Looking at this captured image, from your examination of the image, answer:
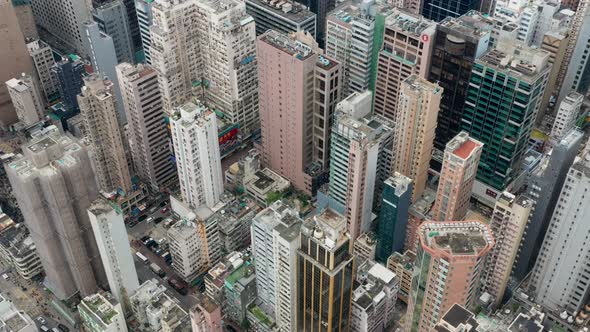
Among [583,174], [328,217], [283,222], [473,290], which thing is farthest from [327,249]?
[583,174]

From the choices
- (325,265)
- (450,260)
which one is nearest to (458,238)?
(450,260)

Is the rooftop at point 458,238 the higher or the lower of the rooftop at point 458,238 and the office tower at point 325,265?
the higher

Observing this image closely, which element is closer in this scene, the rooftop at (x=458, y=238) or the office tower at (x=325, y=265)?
the rooftop at (x=458, y=238)

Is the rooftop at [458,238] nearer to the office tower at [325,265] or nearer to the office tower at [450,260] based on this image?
the office tower at [450,260]

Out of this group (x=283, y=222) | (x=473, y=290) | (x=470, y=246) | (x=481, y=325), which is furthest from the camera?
(x=283, y=222)

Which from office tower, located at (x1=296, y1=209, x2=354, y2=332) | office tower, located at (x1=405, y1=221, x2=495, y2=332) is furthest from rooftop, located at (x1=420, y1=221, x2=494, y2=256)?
office tower, located at (x1=296, y1=209, x2=354, y2=332)

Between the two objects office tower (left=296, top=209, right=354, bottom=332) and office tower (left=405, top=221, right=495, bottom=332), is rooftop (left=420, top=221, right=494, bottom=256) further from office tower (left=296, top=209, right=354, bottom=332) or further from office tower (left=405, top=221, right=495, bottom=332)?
office tower (left=296, top=209, right=354, bottom=332)

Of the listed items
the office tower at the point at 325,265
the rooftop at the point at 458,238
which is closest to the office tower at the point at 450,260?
the rooftop at the point at 458,238

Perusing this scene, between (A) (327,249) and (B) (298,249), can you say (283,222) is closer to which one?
(B) (298,249)
